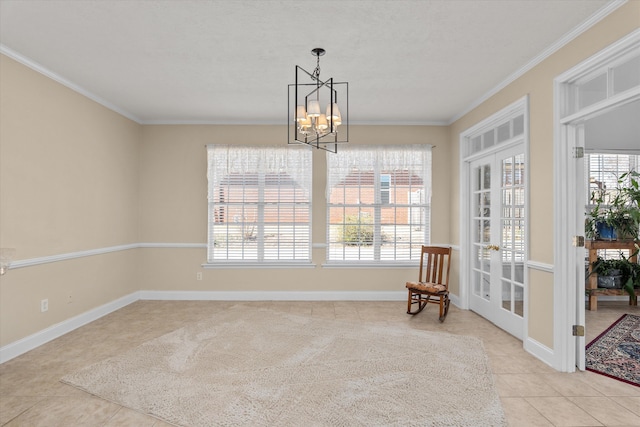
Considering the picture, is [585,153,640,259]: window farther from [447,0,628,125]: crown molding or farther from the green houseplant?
[447,0,628,125]: crown molding

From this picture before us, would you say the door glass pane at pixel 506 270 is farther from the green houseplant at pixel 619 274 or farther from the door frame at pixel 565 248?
the green houseplant at pixel 619 274

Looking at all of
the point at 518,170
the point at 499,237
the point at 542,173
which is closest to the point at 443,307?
the point at 499,237

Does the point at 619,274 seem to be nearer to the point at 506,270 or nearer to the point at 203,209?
the point at 506,270

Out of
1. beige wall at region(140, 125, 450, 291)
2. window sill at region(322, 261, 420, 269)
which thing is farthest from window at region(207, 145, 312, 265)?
window sill at region(322, 261, 420, 269)

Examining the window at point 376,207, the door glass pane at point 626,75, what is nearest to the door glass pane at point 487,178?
the window at point 376,207

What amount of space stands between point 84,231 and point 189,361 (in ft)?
7.50

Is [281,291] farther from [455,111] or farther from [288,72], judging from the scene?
[455,111]

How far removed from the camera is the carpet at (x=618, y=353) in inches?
123

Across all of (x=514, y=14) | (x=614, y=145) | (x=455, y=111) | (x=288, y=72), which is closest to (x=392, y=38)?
(x=514, y=14)

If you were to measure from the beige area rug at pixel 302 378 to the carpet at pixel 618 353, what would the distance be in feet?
3.21

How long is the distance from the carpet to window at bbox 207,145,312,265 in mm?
3606

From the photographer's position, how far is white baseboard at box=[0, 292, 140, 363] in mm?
3373

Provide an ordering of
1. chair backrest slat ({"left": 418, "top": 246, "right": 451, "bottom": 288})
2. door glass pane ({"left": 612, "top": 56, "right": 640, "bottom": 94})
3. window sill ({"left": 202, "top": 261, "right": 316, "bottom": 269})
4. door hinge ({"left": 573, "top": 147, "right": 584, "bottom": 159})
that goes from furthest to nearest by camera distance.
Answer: window sill ({"left": 202, "top": 261, "right": 316, "bottom": 269})
chair backrest slat ({"left": 418, "top": 246, "right": 451, "bottom": 288})
door hinge ({"left": 573, "top": 147, "right": 584, "bottom": 159})
door glass pane ({"left": 612, "top": 56, "right": 640, "bottom": 94})

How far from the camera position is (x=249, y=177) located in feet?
18.7
